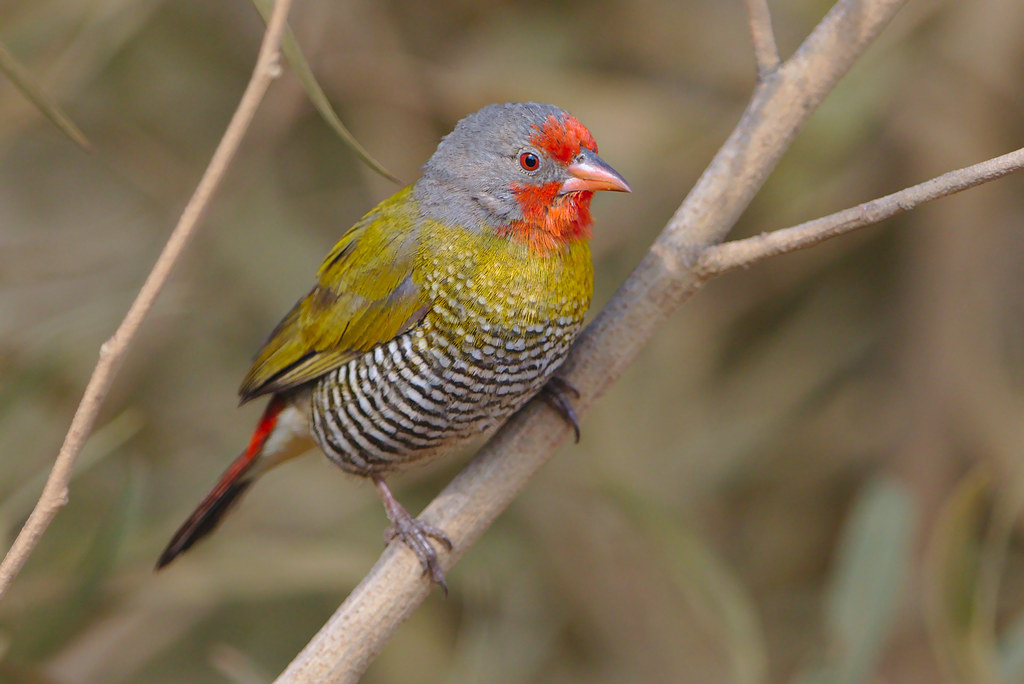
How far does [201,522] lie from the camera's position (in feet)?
9.84

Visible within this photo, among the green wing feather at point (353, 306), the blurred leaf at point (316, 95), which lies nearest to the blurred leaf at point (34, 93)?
the blurred leaf at point (316, 95)

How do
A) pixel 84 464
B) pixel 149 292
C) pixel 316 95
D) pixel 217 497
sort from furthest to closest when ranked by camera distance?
pixel 217 497 → pixel 84 464 → pixel 316 95 → pixel 149 292

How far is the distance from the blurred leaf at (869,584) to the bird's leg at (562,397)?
874 mm

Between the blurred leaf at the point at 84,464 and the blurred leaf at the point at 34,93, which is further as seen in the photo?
the blurred leaf at the point at 84,464

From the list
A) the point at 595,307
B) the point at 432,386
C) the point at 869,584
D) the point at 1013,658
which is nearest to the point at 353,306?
the point at 432,386

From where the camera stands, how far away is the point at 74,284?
12.5 ft

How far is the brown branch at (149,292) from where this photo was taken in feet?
4.89

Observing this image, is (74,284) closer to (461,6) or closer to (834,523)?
(461,6)

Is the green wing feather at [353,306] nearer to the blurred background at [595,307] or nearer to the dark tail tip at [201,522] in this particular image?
the dark tail tip at [201,522]

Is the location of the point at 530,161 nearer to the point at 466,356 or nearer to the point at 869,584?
the point at 466,356

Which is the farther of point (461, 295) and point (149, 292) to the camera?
point (461, 295)

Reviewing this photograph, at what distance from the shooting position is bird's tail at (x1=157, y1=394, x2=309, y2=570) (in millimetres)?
2953

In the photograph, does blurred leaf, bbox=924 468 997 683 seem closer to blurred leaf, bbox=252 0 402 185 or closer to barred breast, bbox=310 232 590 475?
barred breast, bbox=310 232 590 475

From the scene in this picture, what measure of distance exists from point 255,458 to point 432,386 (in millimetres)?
737
